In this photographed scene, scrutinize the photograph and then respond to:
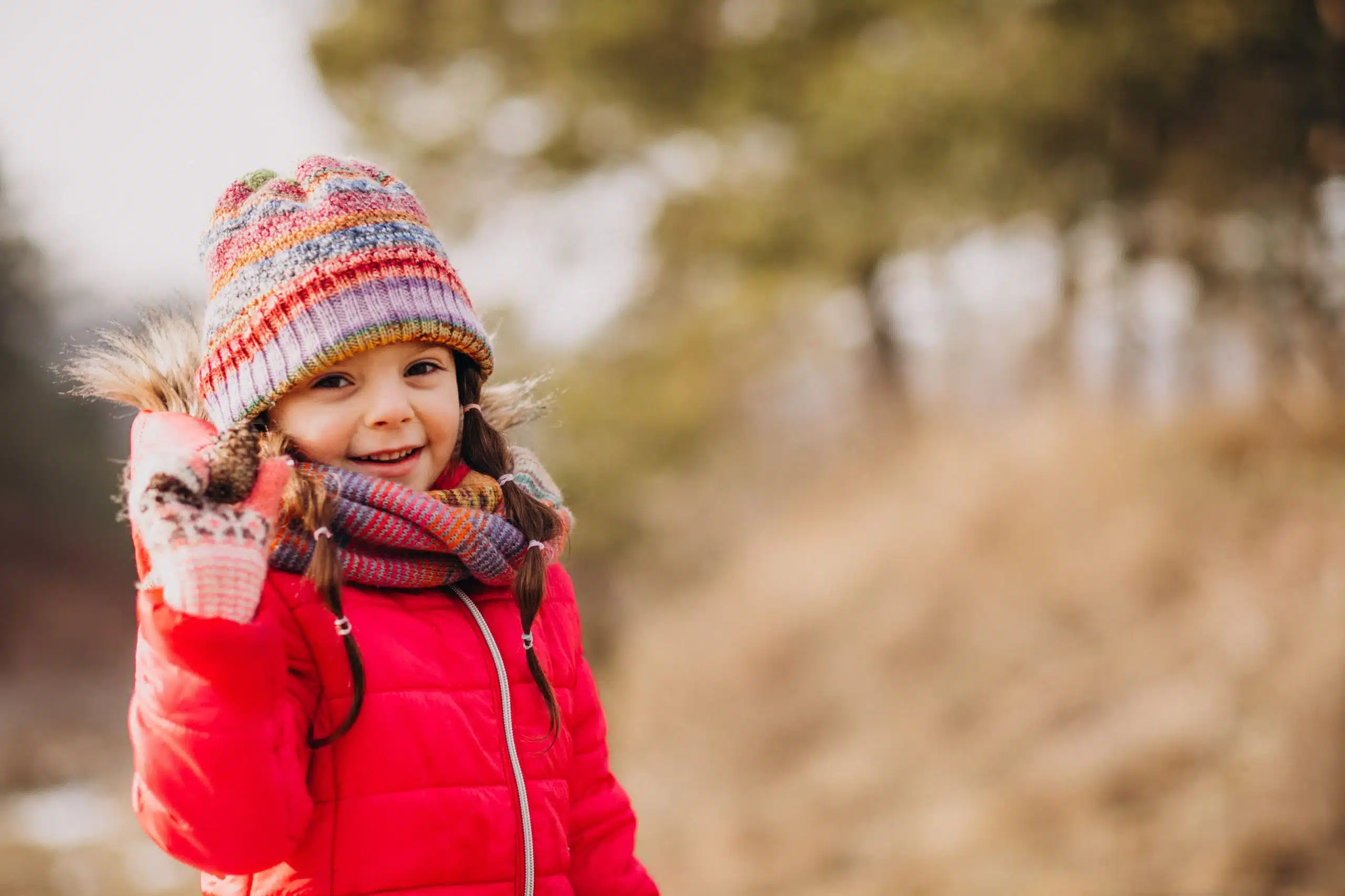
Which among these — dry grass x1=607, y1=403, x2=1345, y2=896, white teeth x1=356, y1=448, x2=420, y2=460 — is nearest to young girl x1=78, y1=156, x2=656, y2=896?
white teeth x1=356, y1=448, x2=420, y2=460

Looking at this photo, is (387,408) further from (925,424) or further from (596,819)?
(925,424)

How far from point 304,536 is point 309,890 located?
392 mm

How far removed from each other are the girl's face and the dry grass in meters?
3.70

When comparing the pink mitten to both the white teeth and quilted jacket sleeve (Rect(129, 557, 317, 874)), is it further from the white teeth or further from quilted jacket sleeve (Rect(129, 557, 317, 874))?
the white teeth

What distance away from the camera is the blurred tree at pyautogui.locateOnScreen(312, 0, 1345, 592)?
Answer: 5523mm

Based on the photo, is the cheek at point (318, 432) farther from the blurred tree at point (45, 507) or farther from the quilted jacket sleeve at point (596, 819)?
the blurred tree at point (45, 507)

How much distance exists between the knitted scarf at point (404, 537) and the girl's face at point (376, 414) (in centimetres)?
4

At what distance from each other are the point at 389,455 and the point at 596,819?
1.90ft

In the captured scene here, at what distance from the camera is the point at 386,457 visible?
1485 mm

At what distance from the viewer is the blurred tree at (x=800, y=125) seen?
5.52 m

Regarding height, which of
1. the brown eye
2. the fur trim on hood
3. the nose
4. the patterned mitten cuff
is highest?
the fur trim on hood

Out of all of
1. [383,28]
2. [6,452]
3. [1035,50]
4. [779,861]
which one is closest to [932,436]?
[1035,50]

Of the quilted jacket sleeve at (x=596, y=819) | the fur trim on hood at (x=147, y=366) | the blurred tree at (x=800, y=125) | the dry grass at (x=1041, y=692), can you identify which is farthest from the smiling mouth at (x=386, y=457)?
the blurred tree at (x=800, y=125)

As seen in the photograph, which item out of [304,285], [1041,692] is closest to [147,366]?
[304,285]
